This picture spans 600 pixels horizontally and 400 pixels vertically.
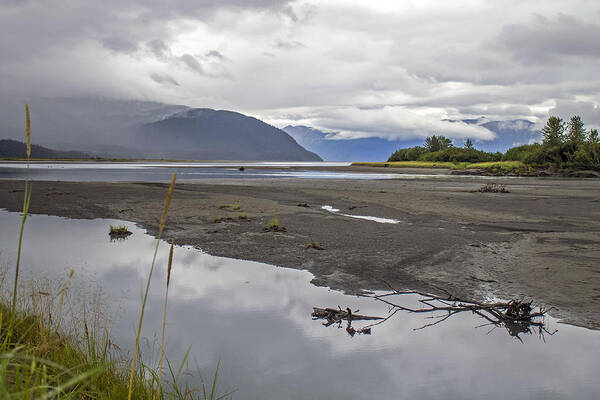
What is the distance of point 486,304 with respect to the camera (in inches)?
273

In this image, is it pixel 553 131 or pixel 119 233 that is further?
pixel 553 131

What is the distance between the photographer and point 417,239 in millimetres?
12570

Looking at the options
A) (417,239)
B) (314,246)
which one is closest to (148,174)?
(314,246)

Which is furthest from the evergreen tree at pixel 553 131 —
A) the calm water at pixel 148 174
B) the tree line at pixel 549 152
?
the calm water at pixel 148 174

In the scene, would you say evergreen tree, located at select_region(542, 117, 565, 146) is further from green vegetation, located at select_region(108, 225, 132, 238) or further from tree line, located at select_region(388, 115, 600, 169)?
green vegetation, located at select_region(108, 225, 132, 238)

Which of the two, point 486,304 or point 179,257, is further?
point 179,257

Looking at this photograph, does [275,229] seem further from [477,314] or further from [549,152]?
[549,152]

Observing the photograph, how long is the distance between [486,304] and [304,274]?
361cm

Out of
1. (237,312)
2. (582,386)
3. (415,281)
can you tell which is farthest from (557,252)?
(237,312)

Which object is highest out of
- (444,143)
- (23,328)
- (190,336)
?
(444,143)

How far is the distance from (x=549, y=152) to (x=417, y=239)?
190 feet

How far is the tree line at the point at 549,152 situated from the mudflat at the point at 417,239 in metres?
37.4

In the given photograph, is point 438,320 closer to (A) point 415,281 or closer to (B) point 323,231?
(A) point 415,281

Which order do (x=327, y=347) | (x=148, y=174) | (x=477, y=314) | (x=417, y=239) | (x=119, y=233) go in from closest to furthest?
(x=327, y=347)
(x=477, y=314)
(x=417, y=239)
(x=119, y=233)
(x=148, y=174)
